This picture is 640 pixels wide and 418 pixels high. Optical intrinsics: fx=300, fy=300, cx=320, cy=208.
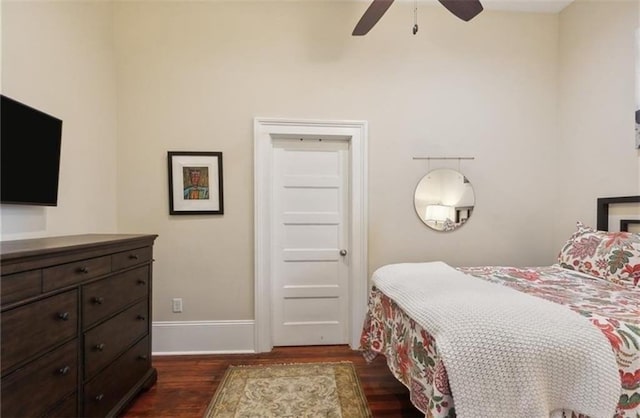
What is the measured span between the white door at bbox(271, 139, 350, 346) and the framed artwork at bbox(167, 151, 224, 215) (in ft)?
1.75

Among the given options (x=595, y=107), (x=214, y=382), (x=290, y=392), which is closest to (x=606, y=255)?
(x=595, y=107)

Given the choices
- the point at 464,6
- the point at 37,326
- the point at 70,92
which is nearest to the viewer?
the point at 37,326

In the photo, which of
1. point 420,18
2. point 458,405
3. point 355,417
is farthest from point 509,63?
point 355,417

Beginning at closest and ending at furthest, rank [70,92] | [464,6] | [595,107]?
1. [464,6]
2. [70,92]
3. [595,107]

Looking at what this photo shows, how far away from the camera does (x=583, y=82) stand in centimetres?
272

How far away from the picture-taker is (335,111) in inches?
110

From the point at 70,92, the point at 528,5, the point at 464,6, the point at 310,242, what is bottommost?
the point at 310,242

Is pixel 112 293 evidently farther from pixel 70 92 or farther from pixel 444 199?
pixel 444 199

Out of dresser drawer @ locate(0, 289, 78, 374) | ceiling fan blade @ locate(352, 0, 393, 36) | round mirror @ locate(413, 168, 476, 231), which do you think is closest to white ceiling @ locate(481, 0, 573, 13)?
ceiling fan blade @ locate(352, 0, 393, 36)

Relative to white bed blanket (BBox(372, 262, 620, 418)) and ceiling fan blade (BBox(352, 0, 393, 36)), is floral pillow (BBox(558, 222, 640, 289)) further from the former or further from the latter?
ceiling fan blade (BBox(352, 0, 393, 36))

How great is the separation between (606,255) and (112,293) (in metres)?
3.15

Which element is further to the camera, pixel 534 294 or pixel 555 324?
pixel 534 294

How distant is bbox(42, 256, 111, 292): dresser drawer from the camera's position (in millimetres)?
1303

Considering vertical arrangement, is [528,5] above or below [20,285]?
above
